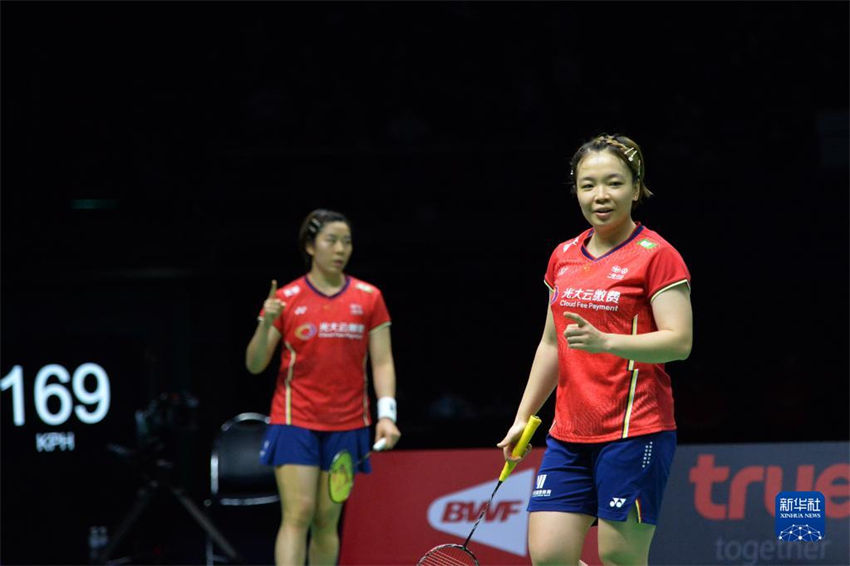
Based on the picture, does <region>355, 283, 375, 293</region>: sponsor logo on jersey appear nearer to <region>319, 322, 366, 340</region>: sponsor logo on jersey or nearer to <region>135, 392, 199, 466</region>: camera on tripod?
<region>319, 322, 366, 340</region>: sponsor logo on jersey

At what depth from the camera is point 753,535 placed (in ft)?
16.6

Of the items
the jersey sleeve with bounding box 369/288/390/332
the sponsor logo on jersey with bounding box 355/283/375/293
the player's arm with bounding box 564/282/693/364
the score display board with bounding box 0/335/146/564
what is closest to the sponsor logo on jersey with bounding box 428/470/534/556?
the jersey sleeve with bounding box 369/288/390/332

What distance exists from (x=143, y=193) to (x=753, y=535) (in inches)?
184

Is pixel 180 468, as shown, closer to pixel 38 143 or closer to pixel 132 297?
pixel 132 297

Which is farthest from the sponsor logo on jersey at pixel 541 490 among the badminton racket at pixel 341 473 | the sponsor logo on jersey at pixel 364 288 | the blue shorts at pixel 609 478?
the sponsor logo on jersey at pixel 364 288

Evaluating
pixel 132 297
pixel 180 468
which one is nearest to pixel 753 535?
pixel 180 468

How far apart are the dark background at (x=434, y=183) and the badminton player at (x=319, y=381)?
87.1 inches

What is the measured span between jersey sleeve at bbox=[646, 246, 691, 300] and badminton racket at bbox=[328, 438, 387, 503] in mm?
1980

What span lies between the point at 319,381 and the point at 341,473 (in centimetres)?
39

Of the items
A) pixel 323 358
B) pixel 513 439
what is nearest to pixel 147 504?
pixel 323 358

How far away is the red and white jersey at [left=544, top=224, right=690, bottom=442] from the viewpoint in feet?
9.65

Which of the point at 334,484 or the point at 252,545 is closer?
the point at 334,484

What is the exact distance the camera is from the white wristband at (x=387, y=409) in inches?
188

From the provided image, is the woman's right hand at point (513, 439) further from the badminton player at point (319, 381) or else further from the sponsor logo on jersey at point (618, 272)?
the badminton player at point (319, 381)
